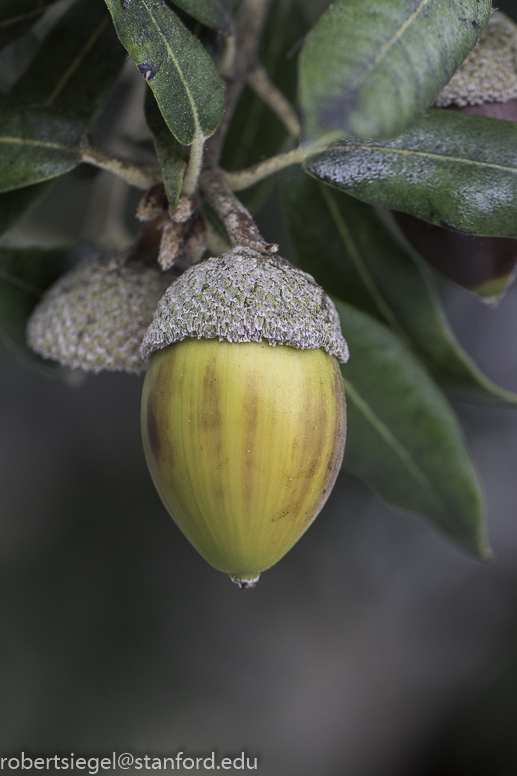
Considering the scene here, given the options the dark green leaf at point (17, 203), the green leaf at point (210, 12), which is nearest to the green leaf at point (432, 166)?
the green leaf at point (210, 12)

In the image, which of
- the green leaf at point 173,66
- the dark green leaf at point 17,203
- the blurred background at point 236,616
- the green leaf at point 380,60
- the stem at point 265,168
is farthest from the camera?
the blurred background at point 236,616

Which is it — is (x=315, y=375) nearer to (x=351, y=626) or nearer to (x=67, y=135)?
(x=67, y=135)

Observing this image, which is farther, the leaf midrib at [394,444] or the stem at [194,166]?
the leaf midrib at [394,444]

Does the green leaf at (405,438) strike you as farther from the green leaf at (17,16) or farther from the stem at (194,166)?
the green leaf at (17,16)

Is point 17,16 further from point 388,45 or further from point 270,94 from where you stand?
point 388,45

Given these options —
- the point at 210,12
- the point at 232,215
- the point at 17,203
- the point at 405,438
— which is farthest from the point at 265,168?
the point at 405,438
